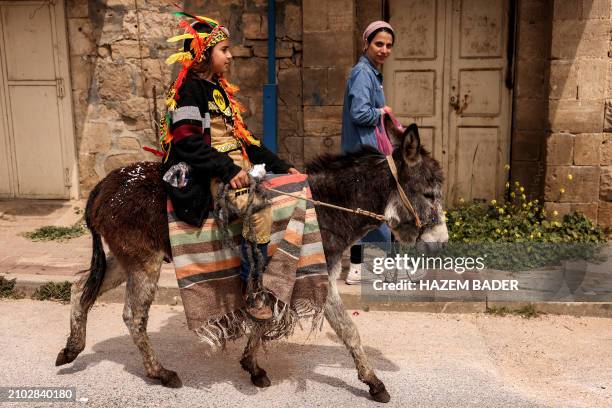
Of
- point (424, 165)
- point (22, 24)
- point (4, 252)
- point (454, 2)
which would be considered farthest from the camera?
point (22, 24)

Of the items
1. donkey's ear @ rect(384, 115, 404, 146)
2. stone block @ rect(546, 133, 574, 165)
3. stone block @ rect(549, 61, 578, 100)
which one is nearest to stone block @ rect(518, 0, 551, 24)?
stone block @ rect(549, 61, 578, 100)

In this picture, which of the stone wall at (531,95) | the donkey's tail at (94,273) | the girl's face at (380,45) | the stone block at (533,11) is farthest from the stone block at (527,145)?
the donkey's tail at (94,273)

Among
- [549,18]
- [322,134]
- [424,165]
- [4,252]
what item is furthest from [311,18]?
[4,252]

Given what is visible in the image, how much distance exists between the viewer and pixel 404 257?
5.78 metres

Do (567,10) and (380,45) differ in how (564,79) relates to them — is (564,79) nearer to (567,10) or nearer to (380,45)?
(567,10)

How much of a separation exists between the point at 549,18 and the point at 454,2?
1.05m

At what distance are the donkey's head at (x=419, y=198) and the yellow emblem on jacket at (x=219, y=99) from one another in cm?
107

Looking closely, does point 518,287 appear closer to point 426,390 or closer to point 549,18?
point 426,390

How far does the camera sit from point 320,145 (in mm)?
7090

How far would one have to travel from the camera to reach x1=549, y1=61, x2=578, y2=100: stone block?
21.4ft

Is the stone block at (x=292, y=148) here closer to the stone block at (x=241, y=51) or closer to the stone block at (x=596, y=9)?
the stone block at (x=241, y=51)

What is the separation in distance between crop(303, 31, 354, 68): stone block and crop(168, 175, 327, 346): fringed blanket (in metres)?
3.37

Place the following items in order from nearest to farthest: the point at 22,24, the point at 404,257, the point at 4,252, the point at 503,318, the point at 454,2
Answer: the point at 503,318 < the point at 404,257 < the point at 4,252 < the point at 454,2 < the point at 22,24

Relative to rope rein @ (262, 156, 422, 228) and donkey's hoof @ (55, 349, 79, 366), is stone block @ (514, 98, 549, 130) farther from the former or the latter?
donkey's hoof @ (55, 349, 79, 366)
